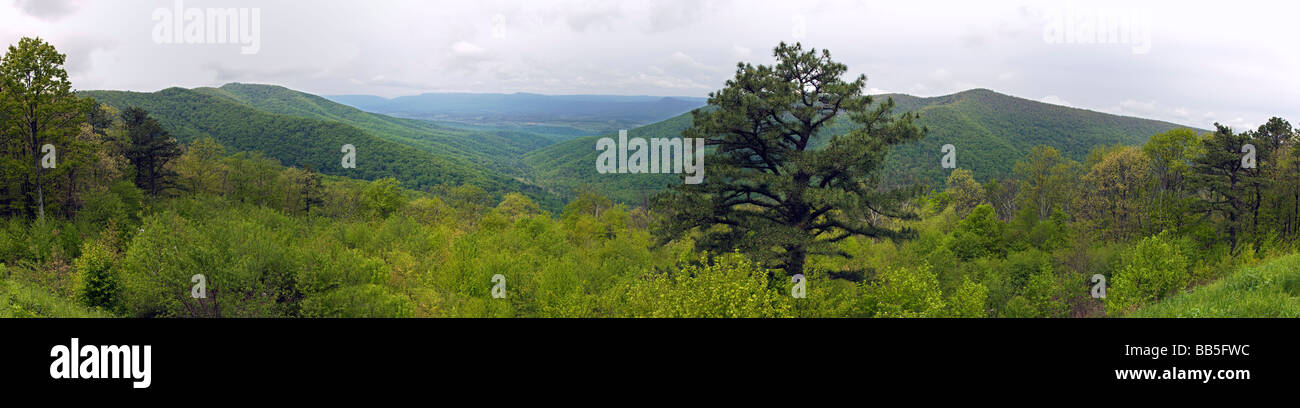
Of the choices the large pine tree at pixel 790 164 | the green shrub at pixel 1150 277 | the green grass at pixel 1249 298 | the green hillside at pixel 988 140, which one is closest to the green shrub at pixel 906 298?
the large pine tree at pixel 790 164

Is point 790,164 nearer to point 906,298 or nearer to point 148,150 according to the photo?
point 906,298

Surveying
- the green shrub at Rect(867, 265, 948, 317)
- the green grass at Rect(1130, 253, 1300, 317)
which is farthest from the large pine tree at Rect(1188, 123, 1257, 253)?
the green shrub at Rect(867, 265, 948, 317)

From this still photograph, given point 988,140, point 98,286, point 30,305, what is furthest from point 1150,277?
point 988,140

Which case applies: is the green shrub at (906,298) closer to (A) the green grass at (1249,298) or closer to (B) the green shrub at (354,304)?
(A) the green grass at (1249,298)

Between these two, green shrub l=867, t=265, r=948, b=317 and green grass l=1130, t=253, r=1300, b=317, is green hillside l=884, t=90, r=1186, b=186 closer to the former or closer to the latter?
green shrub l=867, t=265, r=948, b=317

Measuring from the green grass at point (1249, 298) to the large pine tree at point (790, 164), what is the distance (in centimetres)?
929

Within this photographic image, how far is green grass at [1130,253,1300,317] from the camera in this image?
40.6 ft

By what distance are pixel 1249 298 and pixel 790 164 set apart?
43.5ft

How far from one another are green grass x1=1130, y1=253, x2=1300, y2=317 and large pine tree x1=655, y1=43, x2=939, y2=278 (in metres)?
9.29

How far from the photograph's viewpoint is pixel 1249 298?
13.3m

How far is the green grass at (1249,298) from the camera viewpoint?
12.4 meters

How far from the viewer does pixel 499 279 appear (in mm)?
31750
